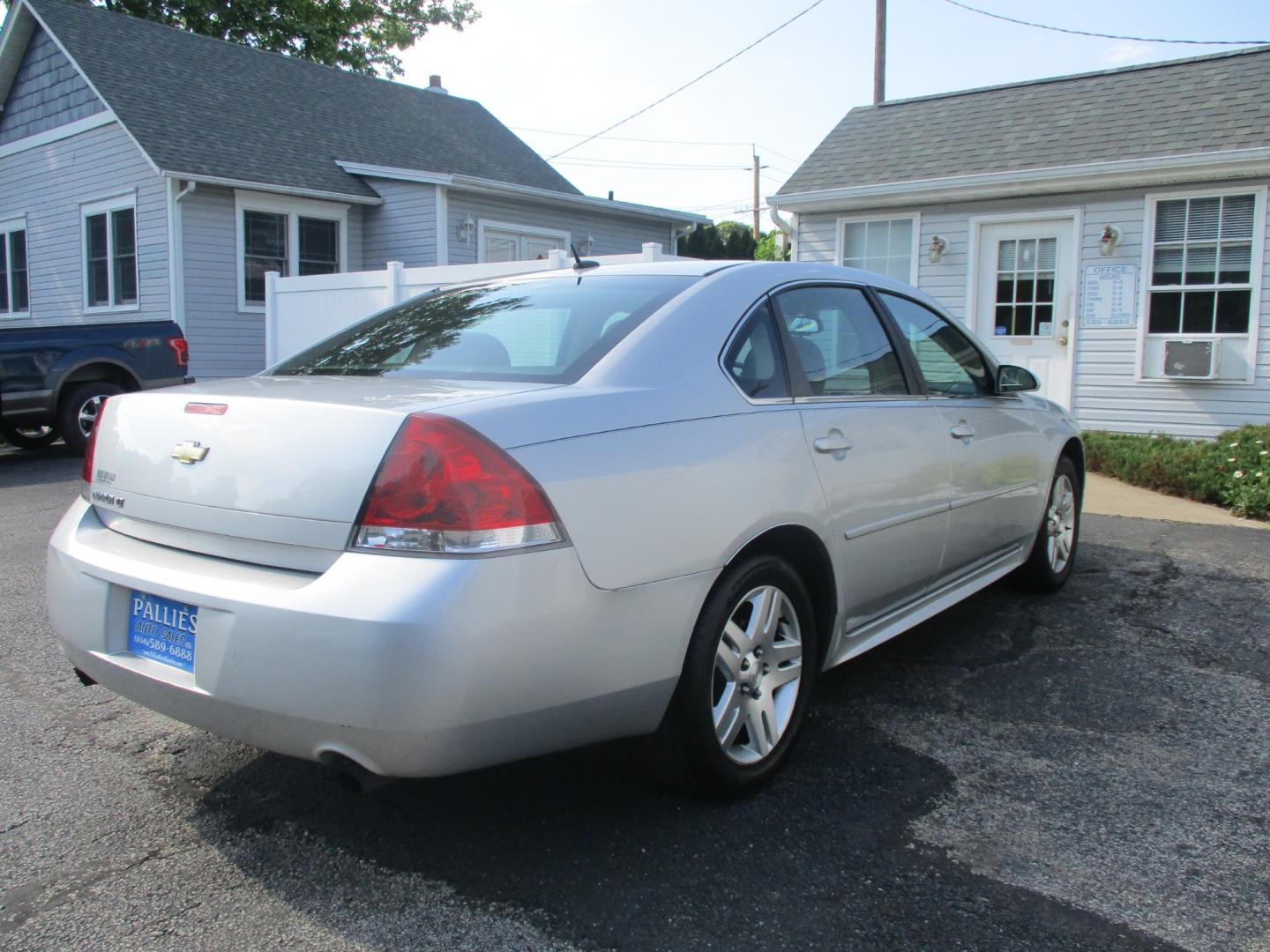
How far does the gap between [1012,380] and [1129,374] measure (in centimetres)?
738

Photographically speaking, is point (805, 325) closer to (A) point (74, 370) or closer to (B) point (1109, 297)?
(B) point (1109, 297)

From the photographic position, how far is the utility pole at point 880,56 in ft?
62.3

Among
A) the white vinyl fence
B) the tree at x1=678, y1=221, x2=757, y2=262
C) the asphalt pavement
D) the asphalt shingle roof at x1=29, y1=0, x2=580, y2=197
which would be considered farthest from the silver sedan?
the tree at x1=678, y1=221, x2=757, y2=262

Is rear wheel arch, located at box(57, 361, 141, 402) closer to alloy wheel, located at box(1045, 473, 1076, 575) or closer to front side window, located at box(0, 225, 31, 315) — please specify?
front side window, located at box(0, 225, 31, 315)

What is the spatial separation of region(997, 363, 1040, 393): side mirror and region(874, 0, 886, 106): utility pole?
612 inches

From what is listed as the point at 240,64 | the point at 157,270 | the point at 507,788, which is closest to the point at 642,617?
the point at 507,788

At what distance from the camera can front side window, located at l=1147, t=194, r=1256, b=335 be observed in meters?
10.5

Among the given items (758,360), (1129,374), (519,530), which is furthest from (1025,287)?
(519,530)

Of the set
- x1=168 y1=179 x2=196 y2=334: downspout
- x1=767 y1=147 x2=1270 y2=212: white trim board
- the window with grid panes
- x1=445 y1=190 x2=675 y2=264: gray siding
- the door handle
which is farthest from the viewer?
x1=445 y1=190 x2=675 y2=264: gray siding

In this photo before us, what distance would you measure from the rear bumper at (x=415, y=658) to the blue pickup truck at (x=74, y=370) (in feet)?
29.6

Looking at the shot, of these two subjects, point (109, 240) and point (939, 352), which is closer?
point (939, 352)

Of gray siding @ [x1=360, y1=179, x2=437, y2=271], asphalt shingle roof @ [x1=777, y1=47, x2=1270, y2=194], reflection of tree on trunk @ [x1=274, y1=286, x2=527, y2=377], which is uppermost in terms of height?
asphalt shingle roof @ [x1=777, y1=47, x2=1270, y2=194]

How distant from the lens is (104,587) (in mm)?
2789

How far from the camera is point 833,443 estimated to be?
11.1ft
